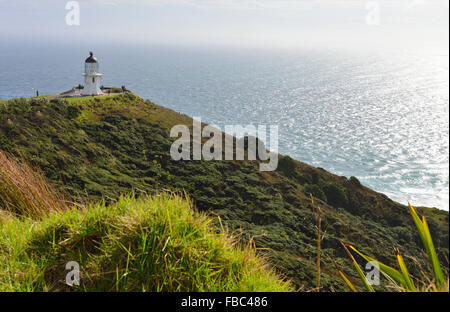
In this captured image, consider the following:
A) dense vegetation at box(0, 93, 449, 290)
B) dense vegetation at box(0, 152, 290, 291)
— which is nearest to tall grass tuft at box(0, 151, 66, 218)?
dense vegetation at box(0, 152, 290, 291)

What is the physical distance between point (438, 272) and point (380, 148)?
260ft

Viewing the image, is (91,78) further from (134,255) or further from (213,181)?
(134,255)

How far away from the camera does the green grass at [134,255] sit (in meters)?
2.93

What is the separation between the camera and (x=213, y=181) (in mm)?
27203

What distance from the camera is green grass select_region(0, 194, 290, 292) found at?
2.93m

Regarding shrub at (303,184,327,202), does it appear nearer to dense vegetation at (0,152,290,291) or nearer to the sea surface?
the sea surface

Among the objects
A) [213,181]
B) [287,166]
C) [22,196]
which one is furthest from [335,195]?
[22,196]

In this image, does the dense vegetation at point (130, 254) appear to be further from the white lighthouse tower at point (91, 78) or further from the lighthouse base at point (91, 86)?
the lighthouse base at point (91, 86)

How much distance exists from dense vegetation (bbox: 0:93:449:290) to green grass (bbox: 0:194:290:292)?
1277cm

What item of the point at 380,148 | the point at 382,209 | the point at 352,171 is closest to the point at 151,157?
the point at 382,209

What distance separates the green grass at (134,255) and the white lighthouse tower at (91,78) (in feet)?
117

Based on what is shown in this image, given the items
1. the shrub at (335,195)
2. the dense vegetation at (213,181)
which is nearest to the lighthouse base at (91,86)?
the dense vegetation at (213,181)

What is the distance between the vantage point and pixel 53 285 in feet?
9.86

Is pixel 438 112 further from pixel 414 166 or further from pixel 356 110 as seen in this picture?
pixel 414 166
